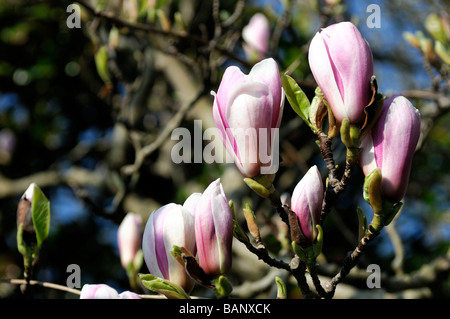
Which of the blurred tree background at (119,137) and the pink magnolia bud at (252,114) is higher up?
the pink magnolia bud at (252,114)

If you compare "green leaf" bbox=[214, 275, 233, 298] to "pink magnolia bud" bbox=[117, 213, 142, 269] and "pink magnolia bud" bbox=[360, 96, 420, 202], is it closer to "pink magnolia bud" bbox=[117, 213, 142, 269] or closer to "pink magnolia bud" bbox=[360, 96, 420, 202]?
"pink magnolia bud" bbox=[360, 96, 420, 202]

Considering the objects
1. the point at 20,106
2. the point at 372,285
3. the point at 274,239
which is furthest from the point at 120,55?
the point at 372,285

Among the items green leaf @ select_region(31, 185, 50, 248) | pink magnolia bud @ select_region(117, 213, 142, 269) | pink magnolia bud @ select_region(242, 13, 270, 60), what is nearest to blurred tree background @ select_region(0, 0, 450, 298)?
pink magnolia bud @ select_region(242, 13, 270, 60)

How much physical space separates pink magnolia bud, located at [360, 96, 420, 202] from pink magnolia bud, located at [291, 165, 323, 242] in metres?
0.09

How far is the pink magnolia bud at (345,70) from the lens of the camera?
643 millimetres

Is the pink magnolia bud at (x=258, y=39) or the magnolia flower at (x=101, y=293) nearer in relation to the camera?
the magnolia flower at (x=101, y=293)

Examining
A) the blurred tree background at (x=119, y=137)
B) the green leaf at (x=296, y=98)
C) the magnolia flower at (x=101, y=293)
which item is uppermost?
the green leaf at (x=296, y=98)

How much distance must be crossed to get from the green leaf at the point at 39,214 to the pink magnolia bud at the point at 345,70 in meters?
0.52

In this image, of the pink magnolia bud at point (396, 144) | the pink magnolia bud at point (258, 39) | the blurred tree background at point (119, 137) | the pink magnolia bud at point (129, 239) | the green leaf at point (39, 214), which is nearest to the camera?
the pink magnolia bud at point (396, 144)

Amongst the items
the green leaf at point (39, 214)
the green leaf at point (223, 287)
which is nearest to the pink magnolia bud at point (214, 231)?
the green leaf at point (223, 287)

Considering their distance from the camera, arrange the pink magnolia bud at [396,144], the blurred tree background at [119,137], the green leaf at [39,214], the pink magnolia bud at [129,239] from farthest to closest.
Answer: the blurred tree background at [119,137]
the pink magnolia bud at [129,239]
the green leaf at [39,214]
the pink magnolia bud at [396,144]

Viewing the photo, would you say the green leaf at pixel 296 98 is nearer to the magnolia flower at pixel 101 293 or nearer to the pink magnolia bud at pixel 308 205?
the pink magnolia bud at pixel 308 205

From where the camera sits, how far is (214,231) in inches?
27.5

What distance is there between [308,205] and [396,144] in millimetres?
137
